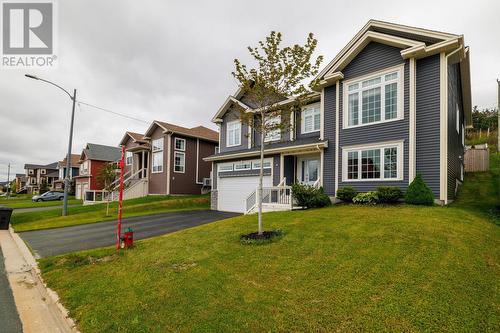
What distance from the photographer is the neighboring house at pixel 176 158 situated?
2648 cm

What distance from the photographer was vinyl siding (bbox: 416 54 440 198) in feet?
36.7

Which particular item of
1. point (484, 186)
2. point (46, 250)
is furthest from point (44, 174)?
point (484, 186)

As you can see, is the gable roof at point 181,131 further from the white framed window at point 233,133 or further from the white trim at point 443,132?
the white trim at point 443,132

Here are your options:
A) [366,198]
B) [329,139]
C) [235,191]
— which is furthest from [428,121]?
[235,191]

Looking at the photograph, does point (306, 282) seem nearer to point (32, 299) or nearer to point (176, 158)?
point (32, 299)

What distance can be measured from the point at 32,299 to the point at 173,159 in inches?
836

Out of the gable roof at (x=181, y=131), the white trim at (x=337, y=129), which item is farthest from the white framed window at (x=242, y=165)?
the gable roof at (x=181, y=131)

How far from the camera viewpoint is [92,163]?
125ft

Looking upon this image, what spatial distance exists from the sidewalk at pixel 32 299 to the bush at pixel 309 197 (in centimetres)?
1036

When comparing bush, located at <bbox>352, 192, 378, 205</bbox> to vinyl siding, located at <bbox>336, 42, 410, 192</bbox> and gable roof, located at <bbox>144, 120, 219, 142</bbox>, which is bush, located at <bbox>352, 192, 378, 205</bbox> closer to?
vinyl siding, located at <bbox>336, 42, 410, 192</bbox>

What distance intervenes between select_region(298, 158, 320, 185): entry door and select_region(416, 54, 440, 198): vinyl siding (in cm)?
570

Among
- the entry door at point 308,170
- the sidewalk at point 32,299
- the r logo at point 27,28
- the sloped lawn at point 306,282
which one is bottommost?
the sidewalk at point 32,299

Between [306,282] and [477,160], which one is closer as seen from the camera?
[306,282]

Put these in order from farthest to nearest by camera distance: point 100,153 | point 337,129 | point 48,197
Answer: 1. point 100,153
2. point 48,197
3. point 337,129
